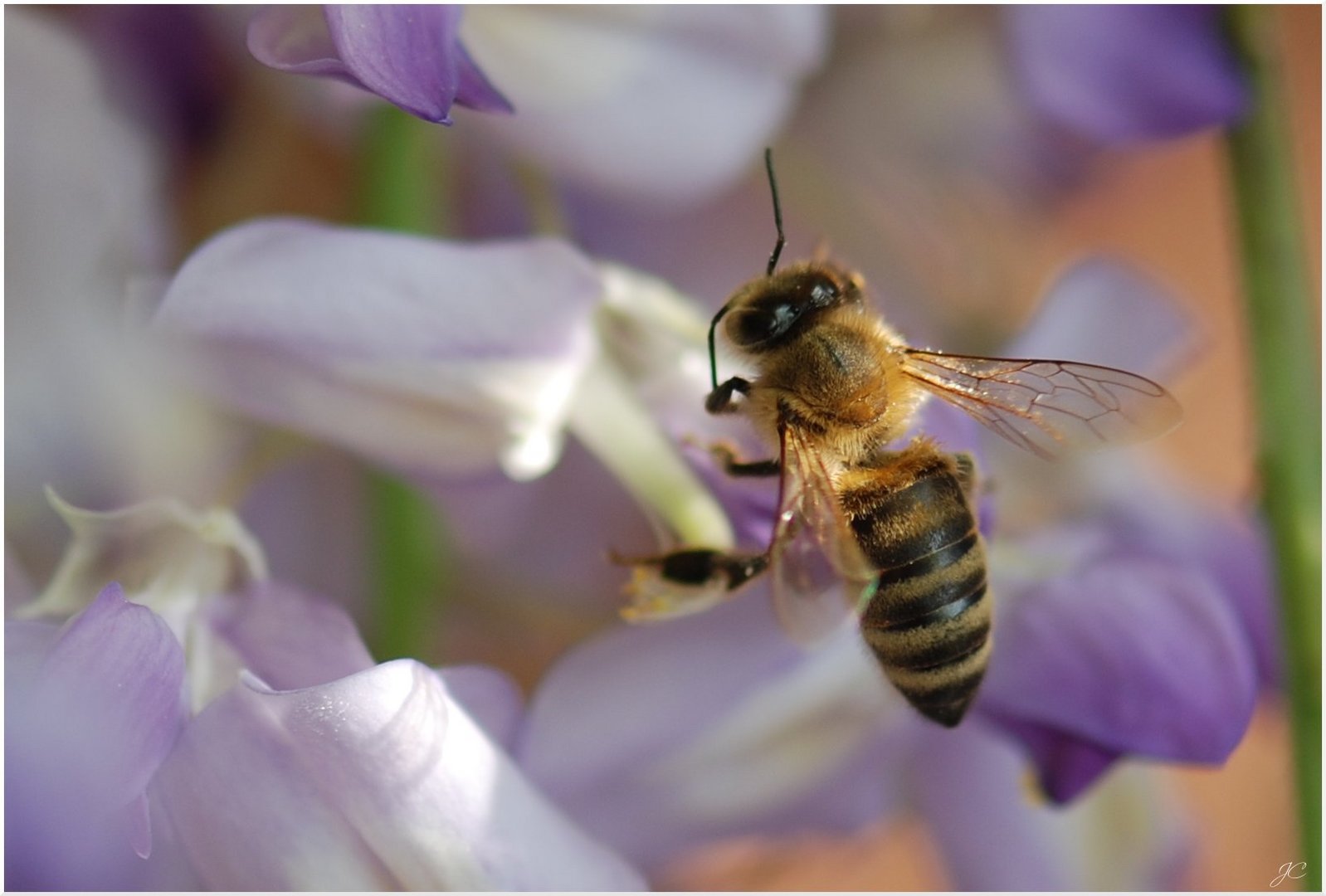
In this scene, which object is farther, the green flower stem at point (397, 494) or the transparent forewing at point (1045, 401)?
the green flower stem at point (397, 494)

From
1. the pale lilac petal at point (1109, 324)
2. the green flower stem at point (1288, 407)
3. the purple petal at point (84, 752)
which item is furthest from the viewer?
the pale lilac petal at point (1109, 324)

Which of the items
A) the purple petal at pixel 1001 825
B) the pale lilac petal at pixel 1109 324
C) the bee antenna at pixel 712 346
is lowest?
the purple petal at pixel 1001 825

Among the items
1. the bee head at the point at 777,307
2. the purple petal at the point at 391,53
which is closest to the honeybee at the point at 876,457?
the bee head at the point at 777,307

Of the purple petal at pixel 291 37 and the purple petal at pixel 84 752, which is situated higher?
the purple petal at pixel 291 37

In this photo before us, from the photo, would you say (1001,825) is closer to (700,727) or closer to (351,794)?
(700,727)

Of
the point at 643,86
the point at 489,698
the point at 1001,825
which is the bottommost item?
the point at 1001,825

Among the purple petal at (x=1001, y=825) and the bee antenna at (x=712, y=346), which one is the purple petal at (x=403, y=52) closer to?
the bee antenna at (x=712, y=346)

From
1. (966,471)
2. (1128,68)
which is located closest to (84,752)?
(966,471)

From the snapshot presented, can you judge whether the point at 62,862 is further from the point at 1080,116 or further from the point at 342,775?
the point at 1080,116
